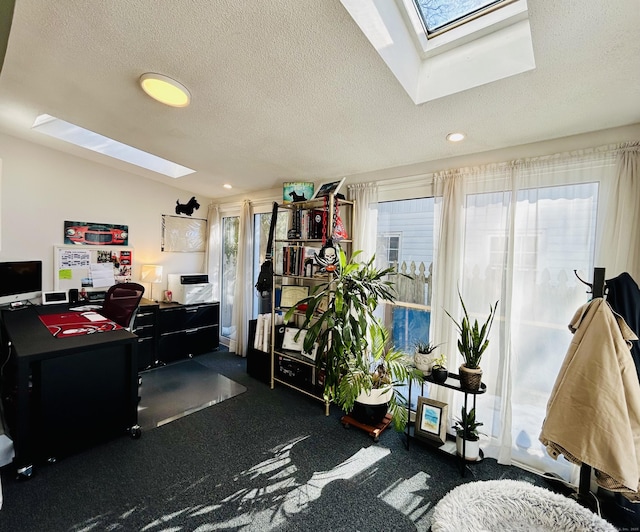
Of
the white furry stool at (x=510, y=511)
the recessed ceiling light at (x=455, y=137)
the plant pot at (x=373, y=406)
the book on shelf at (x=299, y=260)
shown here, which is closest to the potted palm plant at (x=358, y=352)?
the plant pot at (x=373, y=406)

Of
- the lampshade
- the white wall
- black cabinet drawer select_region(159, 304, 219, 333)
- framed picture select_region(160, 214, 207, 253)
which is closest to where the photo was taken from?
the white wall

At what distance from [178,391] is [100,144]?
2976 millimetres

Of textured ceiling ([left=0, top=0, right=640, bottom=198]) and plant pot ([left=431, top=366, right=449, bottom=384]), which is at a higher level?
textured ceiling ([left=0, top=0, right=640, bottom=198])

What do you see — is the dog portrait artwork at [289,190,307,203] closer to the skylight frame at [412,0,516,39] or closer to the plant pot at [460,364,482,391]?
the skylight frame at [412,0,516,39]

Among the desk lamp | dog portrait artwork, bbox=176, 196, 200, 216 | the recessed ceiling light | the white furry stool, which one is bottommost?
the white furry stool

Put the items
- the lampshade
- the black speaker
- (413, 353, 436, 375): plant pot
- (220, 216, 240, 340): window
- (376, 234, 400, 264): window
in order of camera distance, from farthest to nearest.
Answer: (220, 216, 240, 340): window → the lampshade → the black speaker → (376, 234, 400, 264): window → (413, 353, 436, 375): plant pot

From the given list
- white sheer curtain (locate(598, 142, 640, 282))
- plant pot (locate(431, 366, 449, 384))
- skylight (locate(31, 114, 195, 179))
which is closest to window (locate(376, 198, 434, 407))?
plant pot (locate(431, 366, 449, 384))

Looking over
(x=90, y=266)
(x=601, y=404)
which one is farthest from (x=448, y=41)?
(x=90, y=266)

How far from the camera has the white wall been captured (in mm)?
3119

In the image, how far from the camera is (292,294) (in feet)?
10.5

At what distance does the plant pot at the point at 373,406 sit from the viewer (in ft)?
7.69

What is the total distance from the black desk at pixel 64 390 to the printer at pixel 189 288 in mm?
1632

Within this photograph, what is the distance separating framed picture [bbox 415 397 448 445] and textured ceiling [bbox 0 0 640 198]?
78.8 inches

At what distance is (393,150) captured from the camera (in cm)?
233
